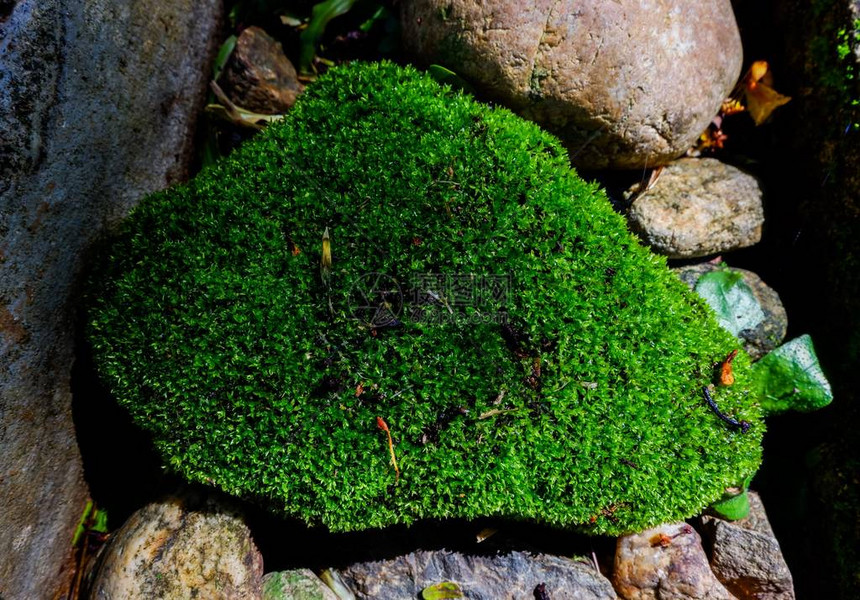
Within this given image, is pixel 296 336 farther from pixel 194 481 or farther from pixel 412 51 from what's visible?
pixel 412 51

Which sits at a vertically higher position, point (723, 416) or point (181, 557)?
point (723, 416)

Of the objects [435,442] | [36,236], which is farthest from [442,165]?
[36,236]

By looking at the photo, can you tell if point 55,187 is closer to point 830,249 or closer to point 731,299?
point 731,299

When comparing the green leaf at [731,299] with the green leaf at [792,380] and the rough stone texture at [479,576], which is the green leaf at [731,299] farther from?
the rough stone texture at [479,576]

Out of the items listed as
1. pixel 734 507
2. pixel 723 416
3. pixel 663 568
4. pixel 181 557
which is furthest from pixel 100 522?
pixel 734 507

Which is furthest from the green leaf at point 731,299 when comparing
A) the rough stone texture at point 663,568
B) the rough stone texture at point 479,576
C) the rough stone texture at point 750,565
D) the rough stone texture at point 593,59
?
the rough stone texture at point 479,576

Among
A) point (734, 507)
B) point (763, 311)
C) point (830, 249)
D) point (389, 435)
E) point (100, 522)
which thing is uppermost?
point (830, 249)
